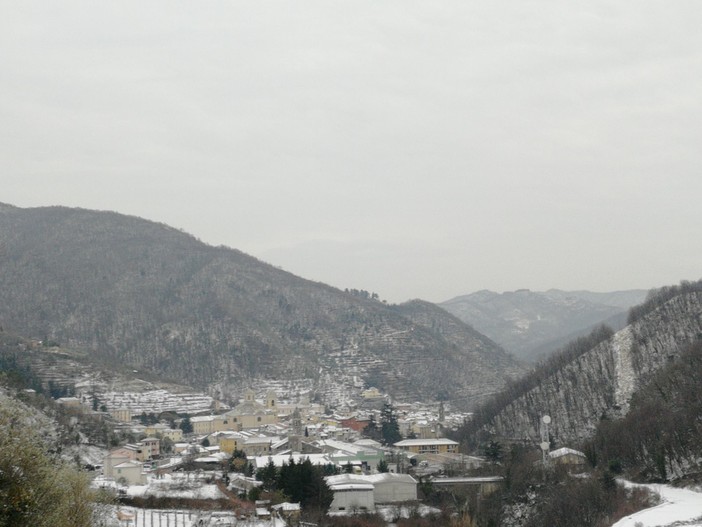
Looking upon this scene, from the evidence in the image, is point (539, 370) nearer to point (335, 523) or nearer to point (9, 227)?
point (335, 523)

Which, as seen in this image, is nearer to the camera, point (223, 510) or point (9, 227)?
point (223, 510)

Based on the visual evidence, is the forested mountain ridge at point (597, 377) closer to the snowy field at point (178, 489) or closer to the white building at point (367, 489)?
the white building at point (367, 489)

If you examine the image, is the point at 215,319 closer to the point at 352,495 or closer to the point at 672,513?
the point at 352,495

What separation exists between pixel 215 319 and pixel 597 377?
84.2m

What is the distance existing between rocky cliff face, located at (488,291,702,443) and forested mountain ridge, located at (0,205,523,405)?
4870cm

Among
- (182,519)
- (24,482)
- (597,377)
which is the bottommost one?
(182,519)

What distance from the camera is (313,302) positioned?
172 m

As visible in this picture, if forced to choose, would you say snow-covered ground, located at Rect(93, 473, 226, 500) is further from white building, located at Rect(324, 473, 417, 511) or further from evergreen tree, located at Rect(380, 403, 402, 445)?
evergreen tree, located at Rect(380, 403, 402, 445)

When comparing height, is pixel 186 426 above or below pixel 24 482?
below

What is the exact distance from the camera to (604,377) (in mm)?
82375

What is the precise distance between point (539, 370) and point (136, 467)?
49.4m

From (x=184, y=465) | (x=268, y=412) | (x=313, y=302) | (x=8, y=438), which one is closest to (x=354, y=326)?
(x=313, y=302)

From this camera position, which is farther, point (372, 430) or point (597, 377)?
point (372, 430)

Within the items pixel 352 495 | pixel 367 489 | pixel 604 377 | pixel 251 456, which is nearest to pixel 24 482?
pixel 352 495
